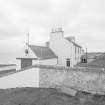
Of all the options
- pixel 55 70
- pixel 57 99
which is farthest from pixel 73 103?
pixel 55 70

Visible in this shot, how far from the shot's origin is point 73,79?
12.2 m

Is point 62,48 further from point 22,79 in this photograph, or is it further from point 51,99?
point 51,99

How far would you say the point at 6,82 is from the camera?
15.9 m

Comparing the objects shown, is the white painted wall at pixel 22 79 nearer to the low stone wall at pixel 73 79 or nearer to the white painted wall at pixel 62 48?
the low stone wall at pixel 73 79

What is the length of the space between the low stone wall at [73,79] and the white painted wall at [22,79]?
2.20ft

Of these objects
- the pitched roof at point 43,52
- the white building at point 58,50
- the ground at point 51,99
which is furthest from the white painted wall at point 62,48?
the ground at point 51,99

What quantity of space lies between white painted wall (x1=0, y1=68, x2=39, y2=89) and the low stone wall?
67 cm

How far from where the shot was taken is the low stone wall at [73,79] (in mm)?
10961

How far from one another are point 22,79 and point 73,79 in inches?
226

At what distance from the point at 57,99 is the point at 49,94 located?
1174mm

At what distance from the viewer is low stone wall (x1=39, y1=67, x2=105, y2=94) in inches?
432

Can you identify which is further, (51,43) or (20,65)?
(51,43)

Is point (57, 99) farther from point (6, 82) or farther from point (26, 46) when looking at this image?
point (26, 46)

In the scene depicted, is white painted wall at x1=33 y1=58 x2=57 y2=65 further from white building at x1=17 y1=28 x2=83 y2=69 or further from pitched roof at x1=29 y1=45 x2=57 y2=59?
pitched roof at x1=29 y1=45 x2=57 y2=59
